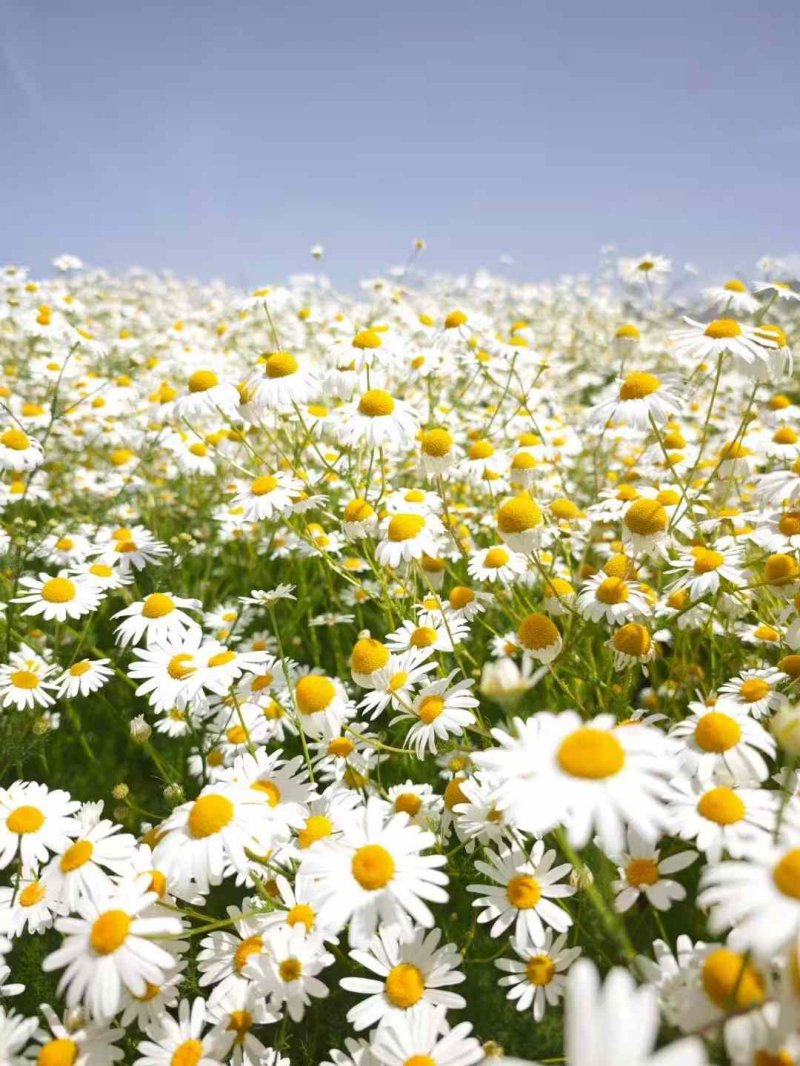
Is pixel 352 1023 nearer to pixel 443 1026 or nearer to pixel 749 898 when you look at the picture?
pixel 443 1026

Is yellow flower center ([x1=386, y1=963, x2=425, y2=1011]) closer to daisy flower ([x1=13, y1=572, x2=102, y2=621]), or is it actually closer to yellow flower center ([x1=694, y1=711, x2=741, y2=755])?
yellow flower center ([x1=694, y1=711, x2=741, y2=755])

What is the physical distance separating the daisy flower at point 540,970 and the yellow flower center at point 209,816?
2.55 feet

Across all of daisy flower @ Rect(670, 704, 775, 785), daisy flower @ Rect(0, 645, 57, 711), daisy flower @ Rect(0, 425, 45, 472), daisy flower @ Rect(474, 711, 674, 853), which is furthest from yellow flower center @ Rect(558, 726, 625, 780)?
daisy flower @ Rect(0, 425, 45, 472)

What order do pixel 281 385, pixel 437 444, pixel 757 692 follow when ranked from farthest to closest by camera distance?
pixel 281 385
pixel 437 444
pixel 757 692

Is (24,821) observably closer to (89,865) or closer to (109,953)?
(89,865)

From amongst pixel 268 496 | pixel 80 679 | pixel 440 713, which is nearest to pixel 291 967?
pixel 440 713

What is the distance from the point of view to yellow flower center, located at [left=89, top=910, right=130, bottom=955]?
4.91 ft

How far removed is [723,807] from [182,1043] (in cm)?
141

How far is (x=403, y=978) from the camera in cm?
162

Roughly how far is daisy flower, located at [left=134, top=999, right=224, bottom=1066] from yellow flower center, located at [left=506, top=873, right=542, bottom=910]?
79 cm

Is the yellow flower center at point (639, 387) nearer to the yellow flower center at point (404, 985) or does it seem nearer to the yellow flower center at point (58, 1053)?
the yellow flower center at point (404, 985)

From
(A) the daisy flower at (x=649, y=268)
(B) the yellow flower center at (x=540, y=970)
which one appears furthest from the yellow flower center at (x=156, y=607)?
(A) the daisy flower at (x=649, y=268)

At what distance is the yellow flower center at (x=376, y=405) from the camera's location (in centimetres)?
280

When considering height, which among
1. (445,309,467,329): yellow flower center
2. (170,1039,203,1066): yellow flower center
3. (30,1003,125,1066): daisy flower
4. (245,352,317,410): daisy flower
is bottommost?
(170,1039,203,1066): yellow flower center
